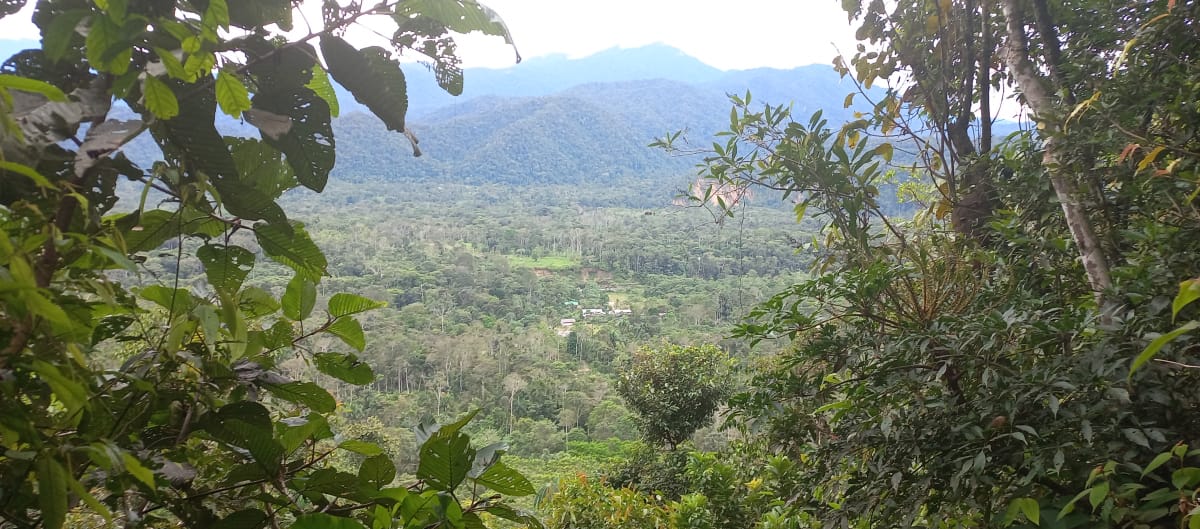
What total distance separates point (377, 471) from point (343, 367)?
4.8 inches

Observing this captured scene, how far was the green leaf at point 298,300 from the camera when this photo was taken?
52 centimetres

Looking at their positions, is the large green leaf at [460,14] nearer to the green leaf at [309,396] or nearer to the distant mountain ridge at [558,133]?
the green leaf at [309,396]

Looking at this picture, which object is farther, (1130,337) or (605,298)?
(605,298)

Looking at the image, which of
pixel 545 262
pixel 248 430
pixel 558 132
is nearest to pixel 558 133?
pixel 558 132

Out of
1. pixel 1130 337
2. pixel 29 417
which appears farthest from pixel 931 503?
pixel 29 417

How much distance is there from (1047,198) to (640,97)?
6391 centimetres

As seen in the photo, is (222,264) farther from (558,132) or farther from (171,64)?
(558,132)

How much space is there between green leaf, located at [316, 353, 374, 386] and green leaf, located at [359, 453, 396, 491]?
0.30 ft

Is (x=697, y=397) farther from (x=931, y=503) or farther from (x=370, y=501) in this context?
(x=370, y=501)

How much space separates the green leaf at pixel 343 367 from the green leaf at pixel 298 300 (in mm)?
44

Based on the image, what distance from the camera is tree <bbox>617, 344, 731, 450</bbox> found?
7.11 m

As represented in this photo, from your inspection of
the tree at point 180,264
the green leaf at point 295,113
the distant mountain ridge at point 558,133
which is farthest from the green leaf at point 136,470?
the distant mountain ridge at point 558,133

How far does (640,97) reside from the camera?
62688 millimetres

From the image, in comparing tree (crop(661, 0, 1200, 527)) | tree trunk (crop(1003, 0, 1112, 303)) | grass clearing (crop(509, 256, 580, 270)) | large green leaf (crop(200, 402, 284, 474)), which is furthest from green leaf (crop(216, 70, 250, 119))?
grass clearing (crop(509, 256, 580, 270))
